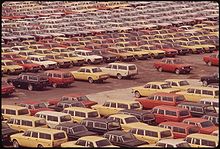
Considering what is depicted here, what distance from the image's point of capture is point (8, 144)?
3553 centimetres

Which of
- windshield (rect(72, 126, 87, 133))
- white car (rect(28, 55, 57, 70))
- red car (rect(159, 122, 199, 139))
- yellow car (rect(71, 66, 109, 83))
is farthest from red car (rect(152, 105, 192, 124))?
white car (rect(28, 55, 57, 70))

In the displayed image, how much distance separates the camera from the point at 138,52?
6969cm

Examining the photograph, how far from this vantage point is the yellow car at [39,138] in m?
34.0

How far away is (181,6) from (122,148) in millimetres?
89133

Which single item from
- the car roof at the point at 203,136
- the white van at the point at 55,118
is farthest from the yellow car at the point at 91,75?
the car roof at the point at 203,136

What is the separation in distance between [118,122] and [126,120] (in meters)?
0.58

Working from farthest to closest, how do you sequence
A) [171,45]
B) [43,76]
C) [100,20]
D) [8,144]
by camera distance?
[100,20]
[171,45]
[43,76]
[8,144]

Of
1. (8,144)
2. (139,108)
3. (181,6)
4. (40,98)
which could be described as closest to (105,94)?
(40,98)

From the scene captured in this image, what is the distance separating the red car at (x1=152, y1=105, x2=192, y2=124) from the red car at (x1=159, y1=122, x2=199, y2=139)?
3.06 meters

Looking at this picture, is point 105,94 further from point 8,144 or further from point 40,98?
point 8,144

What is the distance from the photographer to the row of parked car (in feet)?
110

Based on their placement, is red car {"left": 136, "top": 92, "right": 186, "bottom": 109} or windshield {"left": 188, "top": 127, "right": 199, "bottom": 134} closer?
windshield {"left": 188, "top": 127, "right": 199, "bottom": 134}

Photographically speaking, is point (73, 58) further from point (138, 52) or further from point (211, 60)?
point (211, 60)

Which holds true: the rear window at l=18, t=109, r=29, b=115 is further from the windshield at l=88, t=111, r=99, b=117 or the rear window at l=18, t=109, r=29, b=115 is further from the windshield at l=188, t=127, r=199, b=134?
the windshield at l=188, t=127, r=199, b=134
